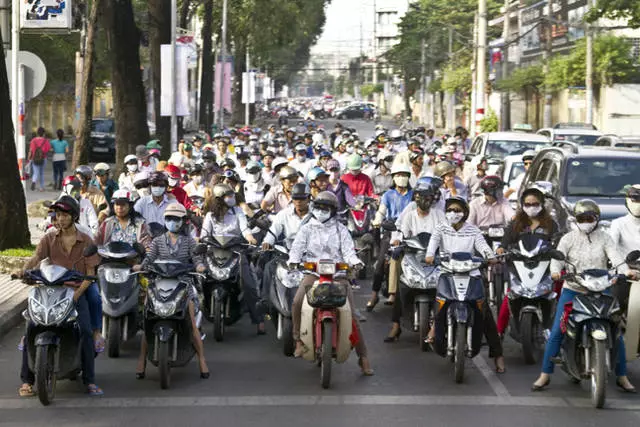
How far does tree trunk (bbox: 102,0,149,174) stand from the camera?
93.3 feet

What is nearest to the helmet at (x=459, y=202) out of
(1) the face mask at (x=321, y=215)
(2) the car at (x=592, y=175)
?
(1) the face mask at (x=321, y=215)

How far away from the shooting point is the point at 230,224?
13000 mm

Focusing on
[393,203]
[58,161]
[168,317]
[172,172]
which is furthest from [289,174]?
[58,161]

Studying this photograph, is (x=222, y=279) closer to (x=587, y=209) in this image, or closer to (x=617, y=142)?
(x=587, y=209)

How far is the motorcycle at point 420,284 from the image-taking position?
11852mm

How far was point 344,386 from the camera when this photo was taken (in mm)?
10375

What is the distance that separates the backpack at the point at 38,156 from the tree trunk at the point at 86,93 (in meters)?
3.41

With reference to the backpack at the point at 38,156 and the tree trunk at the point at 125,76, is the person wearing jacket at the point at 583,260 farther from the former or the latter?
the backpack at the point at 38,156

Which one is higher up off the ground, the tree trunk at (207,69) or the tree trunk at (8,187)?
the tree trunk at (207,69)

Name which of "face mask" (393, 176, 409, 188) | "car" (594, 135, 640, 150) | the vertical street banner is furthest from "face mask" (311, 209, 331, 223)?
"car" (594, 135, 640, 150)

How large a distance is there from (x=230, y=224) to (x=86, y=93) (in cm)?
1670

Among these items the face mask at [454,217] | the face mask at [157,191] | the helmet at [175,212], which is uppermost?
the face mask at [157,191]

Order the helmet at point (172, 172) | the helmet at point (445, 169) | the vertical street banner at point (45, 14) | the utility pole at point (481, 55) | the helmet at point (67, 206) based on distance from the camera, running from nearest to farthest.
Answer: the helmet at point (67, 206) < the helmet at point (445, 169) < the helmet at point (172, 172) < the vertical street banner at point (45, 14) < the utility pole at point (481, 55)

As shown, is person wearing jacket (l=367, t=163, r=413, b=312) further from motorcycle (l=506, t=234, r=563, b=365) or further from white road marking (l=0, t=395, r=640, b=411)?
white road marking (l=0, t=395, r=640, b=411)
